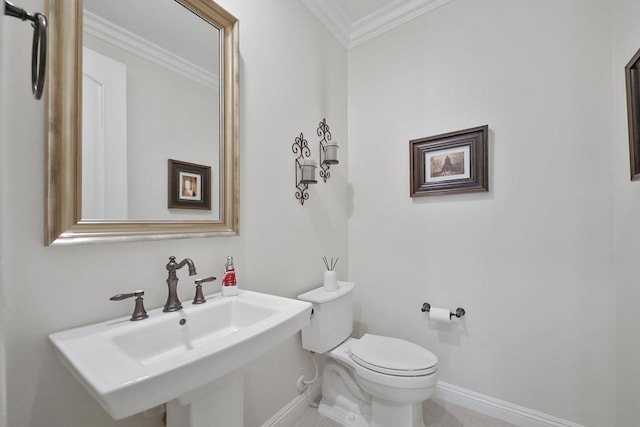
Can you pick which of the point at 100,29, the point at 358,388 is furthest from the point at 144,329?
the point at 358,388

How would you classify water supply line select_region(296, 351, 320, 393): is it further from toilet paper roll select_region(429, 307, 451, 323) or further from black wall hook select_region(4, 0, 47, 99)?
black wall hook select_region(4, 0, 47, 99)

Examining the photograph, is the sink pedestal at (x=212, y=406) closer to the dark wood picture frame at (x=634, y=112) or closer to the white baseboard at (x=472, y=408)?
the white baseboard at (x=472, y=408)

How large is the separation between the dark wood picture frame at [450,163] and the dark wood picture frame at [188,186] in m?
1.36

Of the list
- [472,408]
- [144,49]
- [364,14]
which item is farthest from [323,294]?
[364,14]

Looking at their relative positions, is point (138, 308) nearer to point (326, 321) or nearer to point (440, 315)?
point (326, 321)

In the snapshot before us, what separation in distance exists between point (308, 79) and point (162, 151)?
1.13 metres

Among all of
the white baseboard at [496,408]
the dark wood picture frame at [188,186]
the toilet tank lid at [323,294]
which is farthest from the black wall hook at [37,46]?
the white baseboard at [496,408]

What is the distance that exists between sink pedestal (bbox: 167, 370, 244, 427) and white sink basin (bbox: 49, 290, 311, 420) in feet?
0.41

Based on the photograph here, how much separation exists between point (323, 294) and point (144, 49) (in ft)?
4.81

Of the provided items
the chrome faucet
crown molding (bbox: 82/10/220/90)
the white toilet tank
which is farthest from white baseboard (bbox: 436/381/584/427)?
crown molding (bbox: 82/10/220/90)

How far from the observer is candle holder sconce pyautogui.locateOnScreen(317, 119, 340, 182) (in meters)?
1.79

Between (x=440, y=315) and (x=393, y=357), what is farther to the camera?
(x=440, y=315)

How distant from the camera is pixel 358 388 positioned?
1571 mm

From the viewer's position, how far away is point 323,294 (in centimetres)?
163
